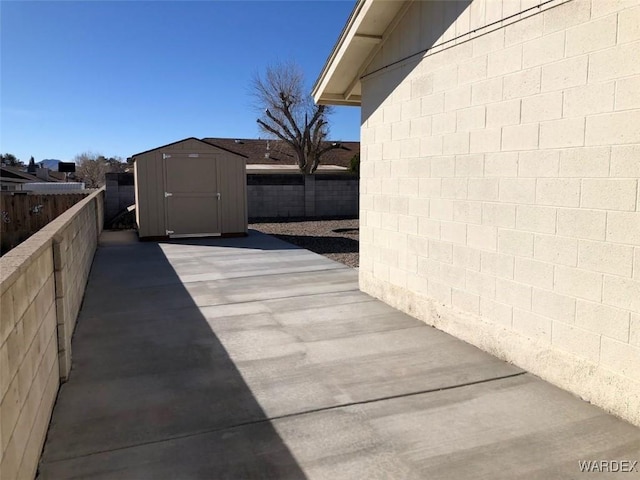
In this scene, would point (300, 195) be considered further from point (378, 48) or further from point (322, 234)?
point (378, 48)

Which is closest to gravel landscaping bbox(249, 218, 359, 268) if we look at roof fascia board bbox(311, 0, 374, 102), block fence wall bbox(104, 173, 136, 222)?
roof fascia board bbox(311, 0, 374, 102)

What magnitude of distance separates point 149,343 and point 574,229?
4.07 metres

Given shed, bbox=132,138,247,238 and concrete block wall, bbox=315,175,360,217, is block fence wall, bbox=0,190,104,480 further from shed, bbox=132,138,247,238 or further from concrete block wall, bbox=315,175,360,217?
concrete block wall, bbox=315,175,360,217

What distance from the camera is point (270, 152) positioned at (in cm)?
3306

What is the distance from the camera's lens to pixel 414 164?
233 inches

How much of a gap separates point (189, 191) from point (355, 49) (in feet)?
27.1

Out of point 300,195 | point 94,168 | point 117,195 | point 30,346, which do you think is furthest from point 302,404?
point 94,168

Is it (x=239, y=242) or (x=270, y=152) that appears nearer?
(x=239, y=242)

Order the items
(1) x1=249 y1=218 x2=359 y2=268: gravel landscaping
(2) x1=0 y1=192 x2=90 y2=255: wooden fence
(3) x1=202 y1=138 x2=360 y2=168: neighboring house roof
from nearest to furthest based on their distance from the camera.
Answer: (1) x1=249 y1=218 x2=359 y2=268: gravel landscaping → (2) x1=0 y1=192 x2=90 y2=255: wooden fence → (3) x1=202 y1=138 x2=360 y2=168: neighboring house roof

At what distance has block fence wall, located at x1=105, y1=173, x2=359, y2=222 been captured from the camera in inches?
745

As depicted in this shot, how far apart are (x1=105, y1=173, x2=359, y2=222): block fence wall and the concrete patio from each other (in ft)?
41.1

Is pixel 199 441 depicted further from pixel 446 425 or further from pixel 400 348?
pixel 400 348

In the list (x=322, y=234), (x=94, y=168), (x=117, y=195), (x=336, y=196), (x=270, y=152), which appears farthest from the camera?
(x=94, y=168)

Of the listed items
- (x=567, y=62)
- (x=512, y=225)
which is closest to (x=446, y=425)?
(x=512, y=225)
